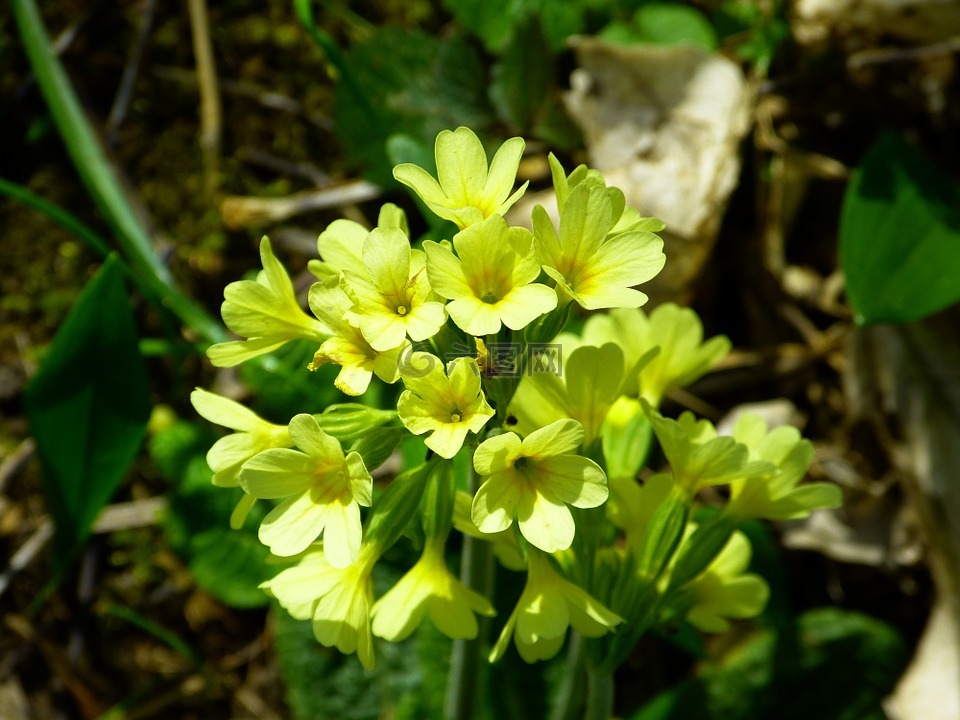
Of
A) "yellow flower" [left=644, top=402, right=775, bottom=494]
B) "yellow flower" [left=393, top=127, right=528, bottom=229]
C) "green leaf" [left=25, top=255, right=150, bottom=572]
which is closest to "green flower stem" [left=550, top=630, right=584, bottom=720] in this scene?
"yellow flower" [left=644, top=402, right=775, bottom=494]

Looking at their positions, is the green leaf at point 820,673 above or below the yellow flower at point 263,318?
below

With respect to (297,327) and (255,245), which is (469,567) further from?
(255,245)

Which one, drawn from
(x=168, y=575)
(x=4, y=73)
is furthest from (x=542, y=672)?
(x=4, y=73)

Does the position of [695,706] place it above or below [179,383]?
below

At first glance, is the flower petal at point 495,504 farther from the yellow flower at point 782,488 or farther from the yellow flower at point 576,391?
the yellow flower at point 782,488

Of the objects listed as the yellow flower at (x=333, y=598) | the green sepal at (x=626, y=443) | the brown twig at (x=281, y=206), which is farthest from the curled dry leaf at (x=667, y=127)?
the yellow flower at (x=333, y=598)

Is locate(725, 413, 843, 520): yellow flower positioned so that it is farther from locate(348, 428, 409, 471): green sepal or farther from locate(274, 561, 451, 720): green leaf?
locate(274, 561, 451, 720): green leaf
